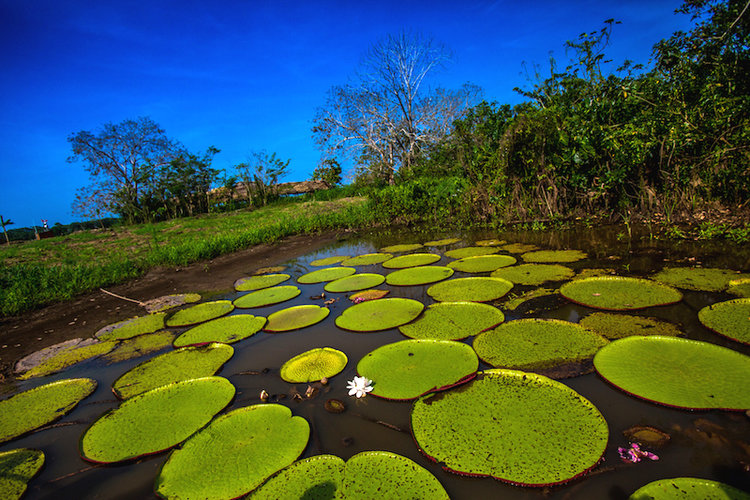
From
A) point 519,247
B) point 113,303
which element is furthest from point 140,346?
point 519,247

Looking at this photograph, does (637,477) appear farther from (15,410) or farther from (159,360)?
(15,410)

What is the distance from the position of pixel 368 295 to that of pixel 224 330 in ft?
4.68

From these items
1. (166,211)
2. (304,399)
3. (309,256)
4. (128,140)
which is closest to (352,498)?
(304,399)

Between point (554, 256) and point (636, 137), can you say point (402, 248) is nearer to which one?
point (554, 256)

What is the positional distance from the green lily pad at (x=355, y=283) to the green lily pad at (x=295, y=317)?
0.51 metres

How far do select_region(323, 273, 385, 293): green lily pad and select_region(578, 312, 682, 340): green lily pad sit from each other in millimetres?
2116

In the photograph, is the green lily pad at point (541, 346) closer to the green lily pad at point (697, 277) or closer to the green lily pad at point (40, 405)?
the green lily pad at point (697, 277)

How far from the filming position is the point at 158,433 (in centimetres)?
162

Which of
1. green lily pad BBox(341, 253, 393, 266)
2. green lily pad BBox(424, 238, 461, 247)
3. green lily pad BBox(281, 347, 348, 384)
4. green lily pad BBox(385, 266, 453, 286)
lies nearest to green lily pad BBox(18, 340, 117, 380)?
green lily pad BBox(281, 347, 348, 384)

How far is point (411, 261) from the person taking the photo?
4.38 metres

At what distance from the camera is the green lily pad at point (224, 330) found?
2.68 m

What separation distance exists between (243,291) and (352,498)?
3.47 meters

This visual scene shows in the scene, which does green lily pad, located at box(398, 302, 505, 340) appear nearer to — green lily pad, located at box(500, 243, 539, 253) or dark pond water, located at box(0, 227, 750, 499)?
dark pond water, located at box(0, 227, 750, 499)

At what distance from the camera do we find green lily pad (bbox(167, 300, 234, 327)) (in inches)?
125
